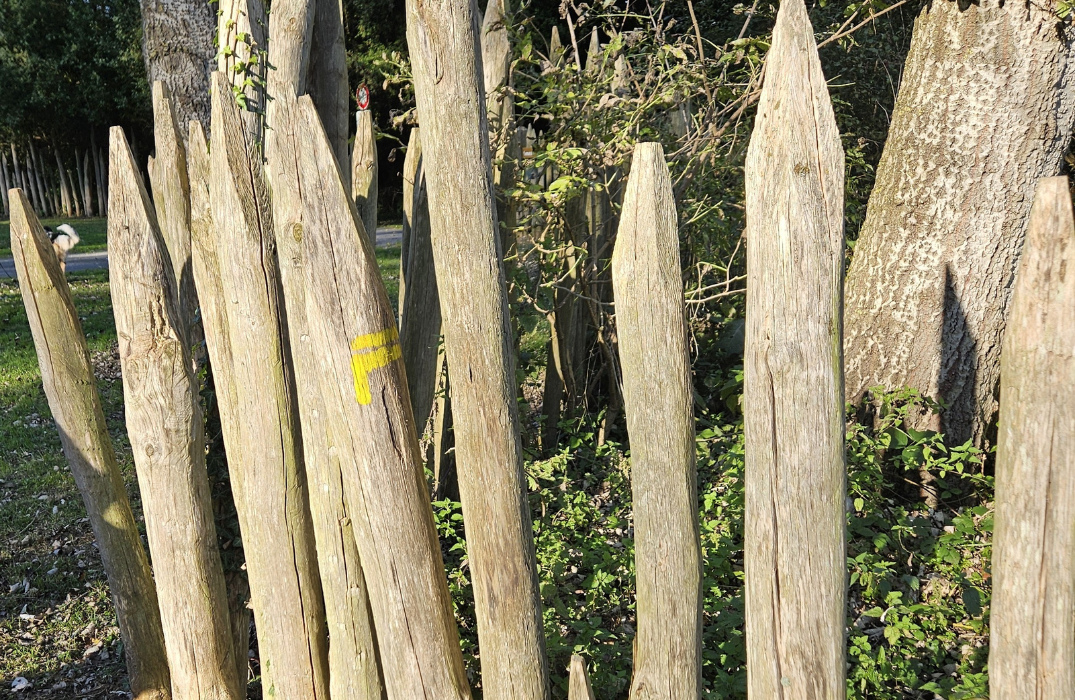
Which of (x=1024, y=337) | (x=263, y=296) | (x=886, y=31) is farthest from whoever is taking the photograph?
(x=886, y=31)

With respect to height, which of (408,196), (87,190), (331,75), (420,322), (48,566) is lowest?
(48,566)

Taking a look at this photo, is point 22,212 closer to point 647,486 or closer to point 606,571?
point 647,486

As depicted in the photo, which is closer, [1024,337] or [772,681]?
[1024,337]

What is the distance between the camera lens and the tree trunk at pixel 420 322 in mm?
3225

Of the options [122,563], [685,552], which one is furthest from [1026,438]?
[122,563]

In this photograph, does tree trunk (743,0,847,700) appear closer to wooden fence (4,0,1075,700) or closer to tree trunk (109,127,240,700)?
wooden fence (4,0,1075,700)

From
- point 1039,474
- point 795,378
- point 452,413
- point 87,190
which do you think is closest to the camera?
point 1039,474

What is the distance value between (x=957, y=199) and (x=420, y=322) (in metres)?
2.34

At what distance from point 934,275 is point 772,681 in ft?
7.84

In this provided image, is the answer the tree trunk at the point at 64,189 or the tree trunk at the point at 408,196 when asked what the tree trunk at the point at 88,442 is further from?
the tree trunk at the point at 64,189

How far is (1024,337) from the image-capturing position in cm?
148

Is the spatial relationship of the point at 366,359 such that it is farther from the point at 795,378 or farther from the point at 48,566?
the point at 48,566

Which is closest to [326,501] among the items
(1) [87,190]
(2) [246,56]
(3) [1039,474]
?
(2) [246,56]

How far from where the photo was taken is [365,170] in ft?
10.3
